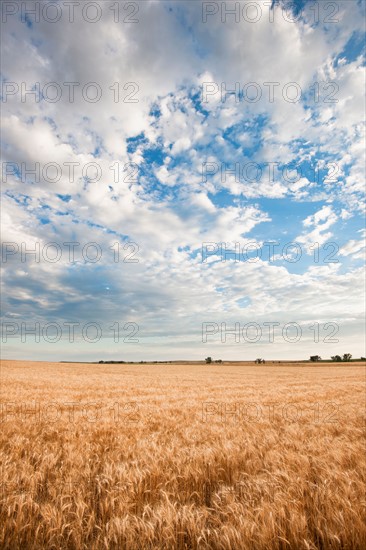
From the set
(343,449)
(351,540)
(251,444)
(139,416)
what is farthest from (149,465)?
(139,416)

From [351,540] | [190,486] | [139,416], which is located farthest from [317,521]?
[139,416]

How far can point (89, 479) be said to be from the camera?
13.7 feet

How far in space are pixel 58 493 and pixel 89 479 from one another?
0.54 meters

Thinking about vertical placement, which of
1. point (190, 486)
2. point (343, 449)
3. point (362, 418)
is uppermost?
point (190, 486)

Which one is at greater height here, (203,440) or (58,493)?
(58,493)

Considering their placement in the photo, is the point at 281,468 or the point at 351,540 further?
the point at 281,468

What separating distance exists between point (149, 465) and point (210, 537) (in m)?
1.90

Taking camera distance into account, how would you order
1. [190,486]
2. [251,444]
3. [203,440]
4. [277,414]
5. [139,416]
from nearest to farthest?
[190,486] < [251,444] < [203,440] < [139,416] < [277,414]

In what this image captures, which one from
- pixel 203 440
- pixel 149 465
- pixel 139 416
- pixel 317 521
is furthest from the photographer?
pixel 139 416

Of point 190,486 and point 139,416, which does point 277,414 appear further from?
point 190,486

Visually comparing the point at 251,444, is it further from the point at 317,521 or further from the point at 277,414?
the point at 277,414

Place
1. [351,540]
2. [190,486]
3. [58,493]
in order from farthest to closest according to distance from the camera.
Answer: [190,486] < [58,493] < [351,540]

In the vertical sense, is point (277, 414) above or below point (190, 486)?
below

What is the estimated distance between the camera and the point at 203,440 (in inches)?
250
